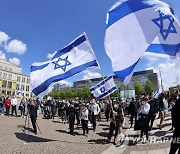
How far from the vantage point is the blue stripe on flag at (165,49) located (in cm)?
776

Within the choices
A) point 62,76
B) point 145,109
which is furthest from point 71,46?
point 145,109

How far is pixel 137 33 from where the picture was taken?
26.3 ft

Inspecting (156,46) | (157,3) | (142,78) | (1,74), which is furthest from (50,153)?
(142,78)

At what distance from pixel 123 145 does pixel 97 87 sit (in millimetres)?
11117

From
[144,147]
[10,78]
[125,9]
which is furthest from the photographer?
[10,78]

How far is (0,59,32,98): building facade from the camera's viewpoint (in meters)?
128

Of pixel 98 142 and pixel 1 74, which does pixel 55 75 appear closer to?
pixel 98 142

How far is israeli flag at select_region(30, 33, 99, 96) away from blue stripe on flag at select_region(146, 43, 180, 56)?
3.00 m

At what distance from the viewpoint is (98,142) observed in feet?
35.2

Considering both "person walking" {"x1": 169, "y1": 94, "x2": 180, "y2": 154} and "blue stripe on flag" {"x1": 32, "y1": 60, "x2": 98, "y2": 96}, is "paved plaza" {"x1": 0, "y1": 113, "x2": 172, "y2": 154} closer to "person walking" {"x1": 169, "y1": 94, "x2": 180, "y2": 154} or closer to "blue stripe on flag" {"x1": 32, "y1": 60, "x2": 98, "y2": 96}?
"blue stripe on flag" {"x1": 32, "y1": 60, "x2": 98, "y2": 96}

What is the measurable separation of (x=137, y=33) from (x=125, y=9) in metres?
0.95

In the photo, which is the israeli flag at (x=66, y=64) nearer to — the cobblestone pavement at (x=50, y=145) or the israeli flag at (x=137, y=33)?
the cobblestone pavement at (x=50, y=145)

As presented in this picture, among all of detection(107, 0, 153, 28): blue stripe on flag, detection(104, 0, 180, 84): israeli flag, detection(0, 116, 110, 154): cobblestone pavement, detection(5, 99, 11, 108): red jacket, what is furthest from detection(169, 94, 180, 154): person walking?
detection(5, 99, 11, 108): red jacket

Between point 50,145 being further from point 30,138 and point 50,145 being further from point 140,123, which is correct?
point 140,123
